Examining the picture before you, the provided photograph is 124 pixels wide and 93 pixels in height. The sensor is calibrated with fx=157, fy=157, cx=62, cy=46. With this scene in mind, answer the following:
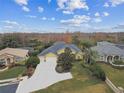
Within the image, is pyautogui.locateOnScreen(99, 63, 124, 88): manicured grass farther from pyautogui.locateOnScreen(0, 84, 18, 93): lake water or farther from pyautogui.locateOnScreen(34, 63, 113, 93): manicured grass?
pyautogui.locateOnScreen(0, 84, 18, 93): lake water

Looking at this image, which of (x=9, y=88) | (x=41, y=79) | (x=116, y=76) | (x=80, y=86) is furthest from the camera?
(x=116, y=76)

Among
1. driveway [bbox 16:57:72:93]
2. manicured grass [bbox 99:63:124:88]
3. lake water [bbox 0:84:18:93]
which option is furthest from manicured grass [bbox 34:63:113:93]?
lake water [bbox 0:84:18:93]

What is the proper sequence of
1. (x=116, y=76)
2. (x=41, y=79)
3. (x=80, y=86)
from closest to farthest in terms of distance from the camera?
(x=80, y=86)
(x=41, y=79)
(x=116, y=76)

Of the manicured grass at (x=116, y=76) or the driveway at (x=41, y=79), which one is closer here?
the driveway at (x=41, y=79)

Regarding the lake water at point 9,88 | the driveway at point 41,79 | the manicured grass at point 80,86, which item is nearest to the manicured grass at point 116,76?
the manicured grass at point 80,86

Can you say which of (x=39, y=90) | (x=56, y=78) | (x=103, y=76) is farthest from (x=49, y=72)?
(x=103, y=76)

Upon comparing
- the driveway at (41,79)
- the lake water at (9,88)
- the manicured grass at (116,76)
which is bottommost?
the lake water at (9,88)

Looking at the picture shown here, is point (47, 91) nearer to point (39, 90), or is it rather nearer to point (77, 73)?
point (39, 90)

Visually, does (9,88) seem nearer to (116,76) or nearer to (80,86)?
(80,86)

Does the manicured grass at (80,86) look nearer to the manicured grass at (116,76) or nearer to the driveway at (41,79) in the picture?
the driveway at (41,79)

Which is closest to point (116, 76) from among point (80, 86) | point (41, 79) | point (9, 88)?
point (80, 86)
